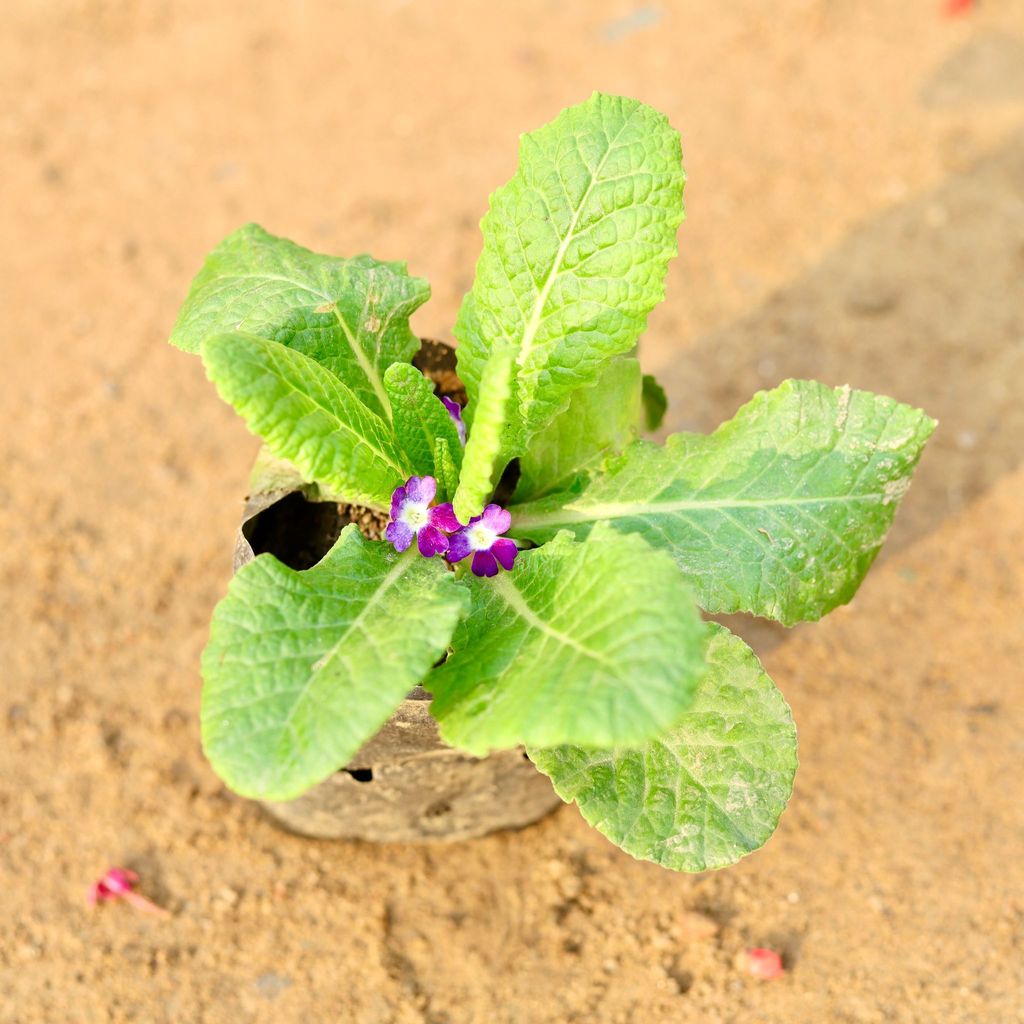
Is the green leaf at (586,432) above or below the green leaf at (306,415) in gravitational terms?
below

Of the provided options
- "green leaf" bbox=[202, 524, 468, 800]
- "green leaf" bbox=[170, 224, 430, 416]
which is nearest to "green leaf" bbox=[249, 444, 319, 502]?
"green leaf" bbox=[170, 224, 430, 416]

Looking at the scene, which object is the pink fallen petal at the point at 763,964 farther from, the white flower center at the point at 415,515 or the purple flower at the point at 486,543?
the white flower center at the point at 415,515

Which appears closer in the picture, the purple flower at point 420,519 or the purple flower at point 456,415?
the purple flower at point 420,519

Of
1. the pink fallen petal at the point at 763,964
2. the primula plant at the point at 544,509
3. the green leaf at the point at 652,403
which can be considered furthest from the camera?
the green leaf at the point at 652,403

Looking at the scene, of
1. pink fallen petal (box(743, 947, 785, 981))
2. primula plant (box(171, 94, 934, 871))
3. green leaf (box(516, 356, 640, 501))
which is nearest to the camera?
primula plant (box(171, 94, 934, 871))

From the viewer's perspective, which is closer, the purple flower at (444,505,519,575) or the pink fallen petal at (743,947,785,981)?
the purple flower at (444,505,519,575)

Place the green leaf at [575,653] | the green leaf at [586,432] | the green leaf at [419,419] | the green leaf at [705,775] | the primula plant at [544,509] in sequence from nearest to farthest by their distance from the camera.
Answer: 1. the green leaf at [575,653]
2. the primula plant at [544,509]
3. the green leaf at [705,775]
4. the green leaf at [419,419]
5. the green leaf at [586,432]

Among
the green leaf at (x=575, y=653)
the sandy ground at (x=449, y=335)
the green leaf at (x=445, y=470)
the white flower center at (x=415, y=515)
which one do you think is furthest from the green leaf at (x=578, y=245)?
the sandy ground at (x=449, y=335)

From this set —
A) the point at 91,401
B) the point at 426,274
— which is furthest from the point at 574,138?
the point at 91,401

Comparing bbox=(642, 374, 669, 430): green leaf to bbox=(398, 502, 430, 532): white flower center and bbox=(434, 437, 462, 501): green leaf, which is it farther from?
bbox=(398, 502, 430, 532): white flower center
